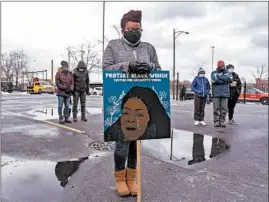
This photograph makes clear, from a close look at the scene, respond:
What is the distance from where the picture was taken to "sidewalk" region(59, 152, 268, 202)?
12.1 feet

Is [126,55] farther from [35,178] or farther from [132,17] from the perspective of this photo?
[35,178]

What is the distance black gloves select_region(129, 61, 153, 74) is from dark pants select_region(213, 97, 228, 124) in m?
6.24

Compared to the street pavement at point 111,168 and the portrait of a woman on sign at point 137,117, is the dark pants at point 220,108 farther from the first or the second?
the portrait of a woman on sign at point 137,117

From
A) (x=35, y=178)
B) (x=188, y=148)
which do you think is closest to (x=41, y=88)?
(x=188, y=148)

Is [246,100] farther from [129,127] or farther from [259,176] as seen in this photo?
[129,127]

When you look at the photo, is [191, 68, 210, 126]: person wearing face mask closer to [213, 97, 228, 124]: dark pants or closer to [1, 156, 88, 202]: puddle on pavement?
[213, 97, 228, 124]: dark pants

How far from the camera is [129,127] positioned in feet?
11.2

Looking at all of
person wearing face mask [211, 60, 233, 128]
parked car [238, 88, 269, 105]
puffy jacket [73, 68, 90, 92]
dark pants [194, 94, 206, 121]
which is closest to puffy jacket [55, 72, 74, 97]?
puffy jacket [73, 68, 90, 92]

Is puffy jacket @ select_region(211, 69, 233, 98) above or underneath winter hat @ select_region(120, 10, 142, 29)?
underneath

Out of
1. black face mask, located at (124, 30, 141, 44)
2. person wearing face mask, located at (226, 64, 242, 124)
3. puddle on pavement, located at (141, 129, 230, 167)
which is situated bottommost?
puddle on pavement, located at (141, 129, 230, 167)

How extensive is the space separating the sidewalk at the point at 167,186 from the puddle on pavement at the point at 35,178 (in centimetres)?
14

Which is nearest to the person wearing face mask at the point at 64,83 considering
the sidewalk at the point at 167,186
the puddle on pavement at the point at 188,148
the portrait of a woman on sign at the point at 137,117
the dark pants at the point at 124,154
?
the puddle on pavement at the point at 188,148

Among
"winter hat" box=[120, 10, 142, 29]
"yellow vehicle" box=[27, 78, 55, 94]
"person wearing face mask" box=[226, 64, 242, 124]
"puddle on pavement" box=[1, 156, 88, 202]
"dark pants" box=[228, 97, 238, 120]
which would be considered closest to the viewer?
"winter hat" box=[120, 10, 142, 29]

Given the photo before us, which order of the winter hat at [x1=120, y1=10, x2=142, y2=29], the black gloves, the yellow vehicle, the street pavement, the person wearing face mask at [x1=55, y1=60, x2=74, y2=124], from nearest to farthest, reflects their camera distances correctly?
the black gloves → the winter hat at [x1=120, y1=10, x2=142, y2=29] → the street pavement → the person wearing face mask at [x1=55, y1=60, x2=74, y2=124] → the yellow vehicle
